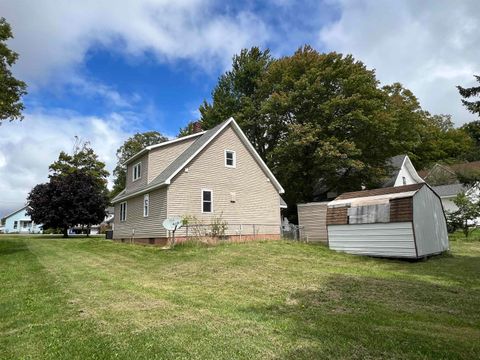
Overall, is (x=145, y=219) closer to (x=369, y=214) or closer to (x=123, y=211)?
(x=123, y=211)

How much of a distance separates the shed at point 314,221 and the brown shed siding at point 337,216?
282 centimetres

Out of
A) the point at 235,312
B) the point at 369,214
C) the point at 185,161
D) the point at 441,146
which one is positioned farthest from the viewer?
the point at 441,146

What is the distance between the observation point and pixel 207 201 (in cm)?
2177

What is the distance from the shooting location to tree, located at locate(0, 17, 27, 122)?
1784 cm

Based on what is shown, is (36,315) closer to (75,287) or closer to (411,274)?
(75,287)

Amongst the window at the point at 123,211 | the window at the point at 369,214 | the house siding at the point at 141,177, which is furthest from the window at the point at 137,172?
the window at the point at 369,214

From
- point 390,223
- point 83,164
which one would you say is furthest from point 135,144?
point 390,223

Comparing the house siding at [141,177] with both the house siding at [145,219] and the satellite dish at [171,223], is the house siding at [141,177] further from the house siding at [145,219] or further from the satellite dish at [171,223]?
the satellite dish at [171,223]

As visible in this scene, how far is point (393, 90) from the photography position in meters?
46.9

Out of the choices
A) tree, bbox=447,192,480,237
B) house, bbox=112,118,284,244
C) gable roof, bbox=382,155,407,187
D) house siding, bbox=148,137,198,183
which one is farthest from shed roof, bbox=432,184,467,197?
house siding, bbox=148,137,198,183

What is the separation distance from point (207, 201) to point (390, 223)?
10154 mm

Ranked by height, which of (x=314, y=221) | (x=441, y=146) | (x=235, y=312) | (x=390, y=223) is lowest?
(x=235, y=312)

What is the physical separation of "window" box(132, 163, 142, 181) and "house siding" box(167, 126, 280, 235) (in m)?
5.16

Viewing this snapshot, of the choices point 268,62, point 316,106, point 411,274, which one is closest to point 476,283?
point 411,274
